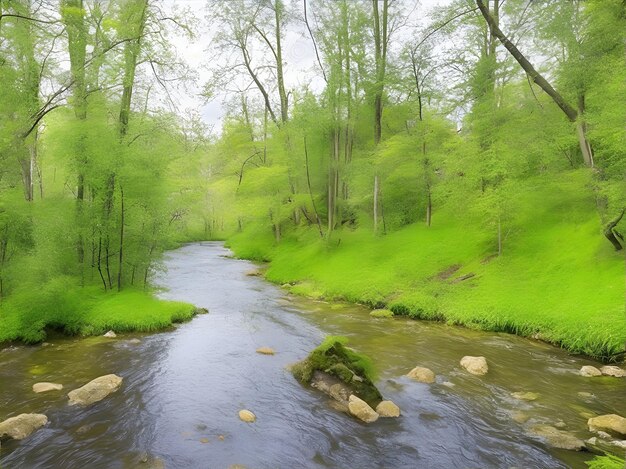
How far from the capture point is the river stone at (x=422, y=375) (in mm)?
9350

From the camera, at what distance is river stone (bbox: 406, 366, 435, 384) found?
30.7 feet

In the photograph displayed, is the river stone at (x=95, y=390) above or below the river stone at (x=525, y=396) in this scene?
above

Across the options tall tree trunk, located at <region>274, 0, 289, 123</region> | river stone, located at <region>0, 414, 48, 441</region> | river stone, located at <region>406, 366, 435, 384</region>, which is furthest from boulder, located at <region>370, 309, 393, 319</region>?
tall tree trunk, located at <region>274, 0, 289, 123</region>

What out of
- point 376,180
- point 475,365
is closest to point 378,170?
point 376,180

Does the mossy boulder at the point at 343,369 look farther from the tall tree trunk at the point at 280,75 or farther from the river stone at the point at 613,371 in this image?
the tall tree trunk at the point at 280,75

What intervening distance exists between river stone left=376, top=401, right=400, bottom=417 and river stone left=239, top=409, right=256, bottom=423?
2.49 metres

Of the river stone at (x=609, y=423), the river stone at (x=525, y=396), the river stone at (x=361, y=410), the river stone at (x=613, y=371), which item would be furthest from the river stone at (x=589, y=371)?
the river stone at (x=361, y=410)

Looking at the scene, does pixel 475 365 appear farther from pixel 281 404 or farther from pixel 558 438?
pixel 281 404

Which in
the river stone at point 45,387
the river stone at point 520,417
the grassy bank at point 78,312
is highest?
the grassy bank at point 78,312

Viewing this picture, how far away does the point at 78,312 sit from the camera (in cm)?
1296

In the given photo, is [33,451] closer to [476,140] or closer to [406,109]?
[476,140]

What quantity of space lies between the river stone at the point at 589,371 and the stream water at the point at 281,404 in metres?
0.18

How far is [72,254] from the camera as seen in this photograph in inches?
556

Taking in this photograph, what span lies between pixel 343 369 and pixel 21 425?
242 inches
